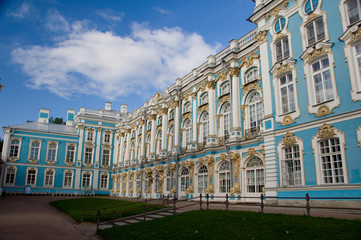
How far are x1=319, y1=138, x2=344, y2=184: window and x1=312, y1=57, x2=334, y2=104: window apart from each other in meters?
2.11

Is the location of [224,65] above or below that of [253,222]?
above

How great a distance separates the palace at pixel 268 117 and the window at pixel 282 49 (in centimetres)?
6

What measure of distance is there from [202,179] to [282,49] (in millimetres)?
11843

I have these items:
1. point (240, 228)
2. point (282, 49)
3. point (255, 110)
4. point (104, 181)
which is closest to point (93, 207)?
point (255, 110)

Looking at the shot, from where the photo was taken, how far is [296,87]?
15867 mm

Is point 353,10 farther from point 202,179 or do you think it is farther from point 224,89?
point 202,179

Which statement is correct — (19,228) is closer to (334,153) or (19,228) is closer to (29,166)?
(334,153)

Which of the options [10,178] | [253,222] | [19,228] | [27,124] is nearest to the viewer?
[253,222]

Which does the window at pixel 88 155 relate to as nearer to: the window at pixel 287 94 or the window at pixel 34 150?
the window at pixel 34 150

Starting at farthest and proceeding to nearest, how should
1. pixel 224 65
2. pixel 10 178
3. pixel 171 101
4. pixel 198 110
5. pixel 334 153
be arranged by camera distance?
pixel 10 178, pixel 171 101, pixel 198 110, pixel 224 65, pixel 334 153

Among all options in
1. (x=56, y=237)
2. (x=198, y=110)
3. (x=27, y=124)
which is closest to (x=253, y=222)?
(x=56, y=237)

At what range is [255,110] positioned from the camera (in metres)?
20.0

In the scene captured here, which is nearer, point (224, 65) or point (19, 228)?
point (19, 228)

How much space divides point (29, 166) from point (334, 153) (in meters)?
40.5
